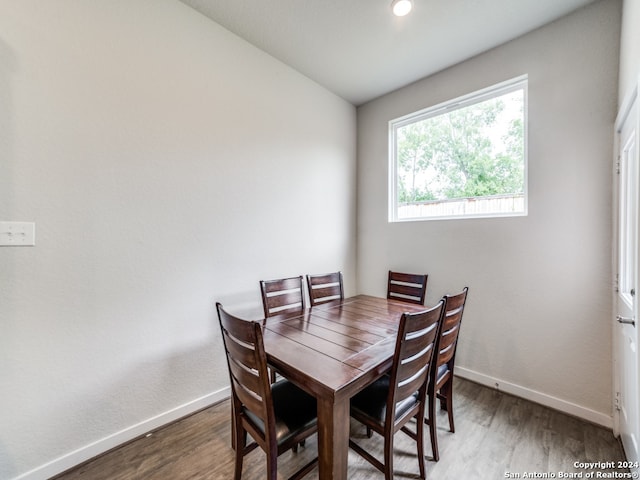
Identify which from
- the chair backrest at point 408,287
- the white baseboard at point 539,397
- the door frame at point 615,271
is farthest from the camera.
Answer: the chair backrest at point 408,287

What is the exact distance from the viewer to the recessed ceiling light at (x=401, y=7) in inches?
74.2

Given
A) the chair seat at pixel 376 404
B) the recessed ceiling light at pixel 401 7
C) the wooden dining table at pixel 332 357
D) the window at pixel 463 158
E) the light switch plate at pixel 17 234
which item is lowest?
the chair seat at pixel 376 404

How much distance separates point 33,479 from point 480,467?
7.81 ft

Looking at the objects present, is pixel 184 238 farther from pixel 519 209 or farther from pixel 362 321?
pixel 519 209

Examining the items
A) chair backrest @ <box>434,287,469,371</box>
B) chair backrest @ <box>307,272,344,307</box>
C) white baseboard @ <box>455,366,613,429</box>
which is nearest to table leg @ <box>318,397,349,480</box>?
chair backrest @ <box>434,287,469,371</box>

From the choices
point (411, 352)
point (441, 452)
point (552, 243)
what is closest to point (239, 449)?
point (411, 352)

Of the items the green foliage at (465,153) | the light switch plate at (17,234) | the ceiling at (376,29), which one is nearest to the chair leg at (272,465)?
the light switch plate at (17,234)

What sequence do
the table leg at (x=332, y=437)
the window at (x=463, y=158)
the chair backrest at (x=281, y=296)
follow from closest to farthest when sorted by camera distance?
1. the table leg at (x=332, y=437)
2. the chair backrest at (x=281, y=296)
3. the window at (x=463, y=158)

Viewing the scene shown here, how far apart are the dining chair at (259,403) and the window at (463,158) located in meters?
2.17

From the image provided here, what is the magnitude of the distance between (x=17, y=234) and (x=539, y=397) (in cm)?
352

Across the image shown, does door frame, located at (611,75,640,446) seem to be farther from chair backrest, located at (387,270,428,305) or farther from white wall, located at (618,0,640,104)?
chair backrest, located at (387,270,428,305)

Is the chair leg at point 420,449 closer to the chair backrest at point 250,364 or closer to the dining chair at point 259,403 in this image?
the dining chair at point 259,403

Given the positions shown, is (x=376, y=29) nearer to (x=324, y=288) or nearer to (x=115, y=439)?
(x=324, y=288)

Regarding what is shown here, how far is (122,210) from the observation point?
1.70 m
